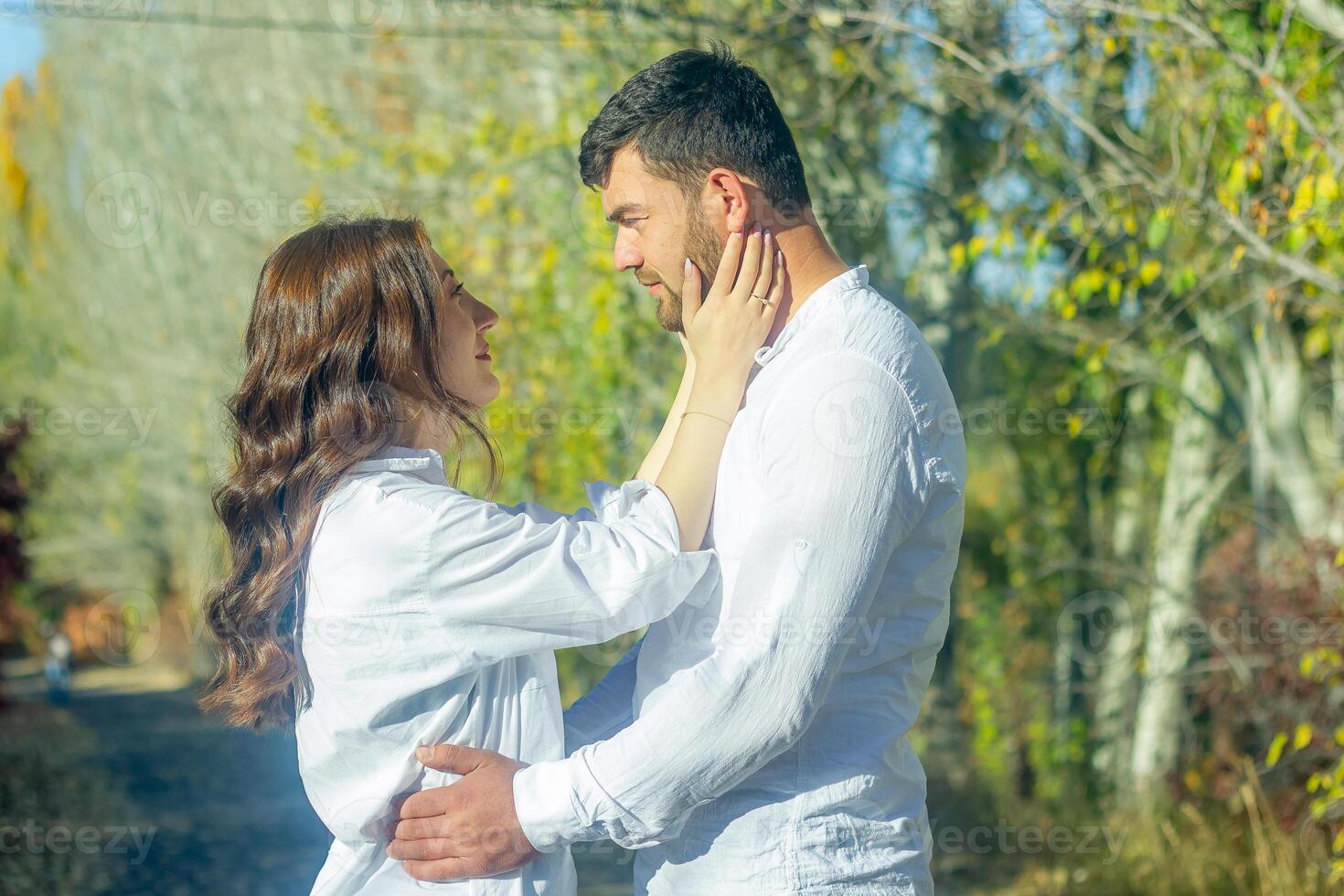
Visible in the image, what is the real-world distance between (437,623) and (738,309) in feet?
2.18

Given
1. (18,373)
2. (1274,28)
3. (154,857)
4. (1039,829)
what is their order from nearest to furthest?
(1274,28), (1039,829), (154,857), (18,373)

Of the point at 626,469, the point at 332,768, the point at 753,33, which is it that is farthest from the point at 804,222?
the point at 626,469

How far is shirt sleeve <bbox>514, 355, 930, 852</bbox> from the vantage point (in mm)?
1660

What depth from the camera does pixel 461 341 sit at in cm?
211

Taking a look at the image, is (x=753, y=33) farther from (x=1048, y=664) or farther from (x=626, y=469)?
(x=1048, y=664)

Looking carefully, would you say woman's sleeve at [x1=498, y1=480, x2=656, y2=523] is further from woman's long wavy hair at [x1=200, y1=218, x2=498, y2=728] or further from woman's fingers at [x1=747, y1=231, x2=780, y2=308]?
woman's fingers at [x1=747, y1=231, x2=780, y2=308]

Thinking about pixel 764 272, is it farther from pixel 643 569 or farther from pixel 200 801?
pixel 200 801

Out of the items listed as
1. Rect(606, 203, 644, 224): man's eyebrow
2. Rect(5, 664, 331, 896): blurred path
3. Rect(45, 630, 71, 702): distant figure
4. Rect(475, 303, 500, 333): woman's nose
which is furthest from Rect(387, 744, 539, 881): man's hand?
Rect(45, 630, 71, 702): distant figure

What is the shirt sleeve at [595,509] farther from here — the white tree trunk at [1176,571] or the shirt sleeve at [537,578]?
the white tree trunk at [1176,571]

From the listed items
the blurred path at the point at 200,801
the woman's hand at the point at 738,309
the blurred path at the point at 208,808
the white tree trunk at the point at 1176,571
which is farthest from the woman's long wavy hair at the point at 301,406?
the white tree trunk at the point at 1176,571

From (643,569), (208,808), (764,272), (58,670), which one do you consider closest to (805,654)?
(643,569)

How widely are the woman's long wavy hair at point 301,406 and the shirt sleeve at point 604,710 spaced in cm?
42

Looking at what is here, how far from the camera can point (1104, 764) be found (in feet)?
24.9

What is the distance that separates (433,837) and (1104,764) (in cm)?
658
